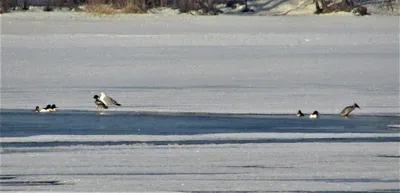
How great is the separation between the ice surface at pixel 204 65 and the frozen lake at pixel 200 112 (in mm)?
30

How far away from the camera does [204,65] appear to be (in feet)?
55.4

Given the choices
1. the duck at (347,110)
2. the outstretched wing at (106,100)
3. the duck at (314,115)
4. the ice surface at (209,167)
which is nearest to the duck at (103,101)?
the outstretched wing at (106,100)

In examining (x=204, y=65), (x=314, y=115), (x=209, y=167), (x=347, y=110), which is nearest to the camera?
(x=209, y=167)

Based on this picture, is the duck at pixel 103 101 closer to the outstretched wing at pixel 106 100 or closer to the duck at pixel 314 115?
the outstretched wing at pixel 106 100

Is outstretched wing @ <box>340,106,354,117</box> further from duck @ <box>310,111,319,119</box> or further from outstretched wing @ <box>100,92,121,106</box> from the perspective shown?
outstretched wing @ <box>100,92,121,106</box>

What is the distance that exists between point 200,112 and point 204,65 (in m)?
5.38

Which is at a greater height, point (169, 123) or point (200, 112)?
point (169, 123)

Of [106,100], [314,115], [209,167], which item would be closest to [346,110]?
[314,115]

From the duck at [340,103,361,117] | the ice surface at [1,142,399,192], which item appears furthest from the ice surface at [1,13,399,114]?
the ice surface at [1,142,399,192]

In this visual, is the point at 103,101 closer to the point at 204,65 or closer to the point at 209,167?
the point at 209,167

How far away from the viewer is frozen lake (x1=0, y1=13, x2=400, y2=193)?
7.57 m

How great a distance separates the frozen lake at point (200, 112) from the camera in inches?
298

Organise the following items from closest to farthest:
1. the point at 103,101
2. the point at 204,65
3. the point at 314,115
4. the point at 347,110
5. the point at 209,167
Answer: the point at 209,167
the point at 314,115
the point at 347,110
the point at 103,101
the point at 204,65

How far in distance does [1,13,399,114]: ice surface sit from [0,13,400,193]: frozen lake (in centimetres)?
3
